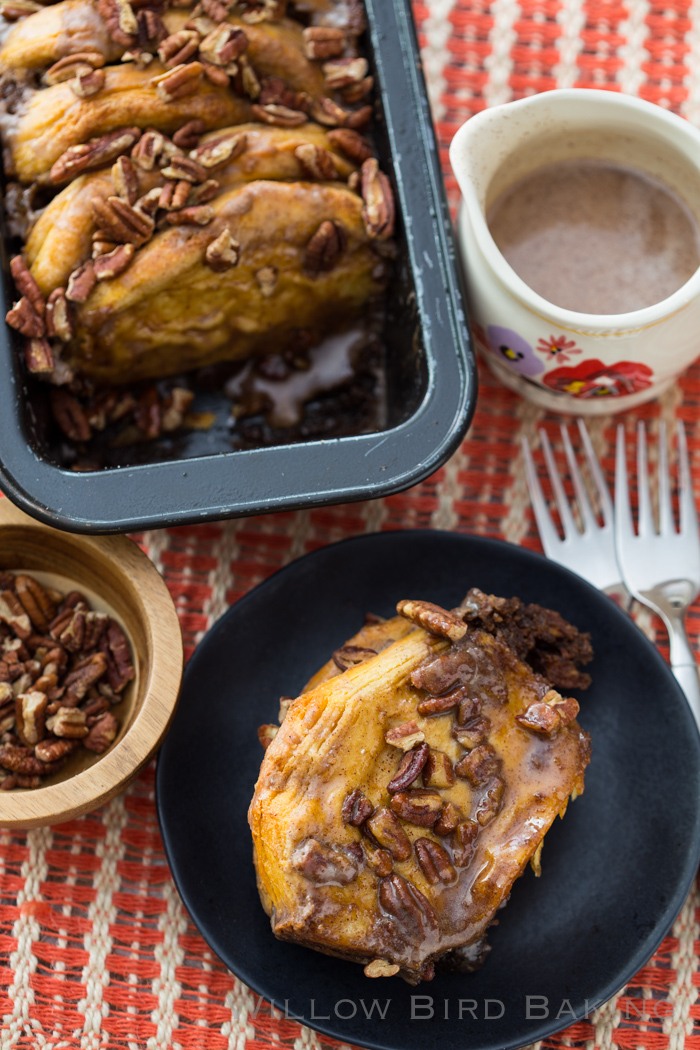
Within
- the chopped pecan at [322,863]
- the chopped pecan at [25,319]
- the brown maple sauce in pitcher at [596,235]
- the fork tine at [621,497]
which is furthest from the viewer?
the fork tine at [621,497]

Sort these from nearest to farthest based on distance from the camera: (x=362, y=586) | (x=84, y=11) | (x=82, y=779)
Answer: (x=82, y=779) < (x=84, y=11) < (x=362, y=586)

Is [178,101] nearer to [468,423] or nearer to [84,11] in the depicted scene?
[84,11]

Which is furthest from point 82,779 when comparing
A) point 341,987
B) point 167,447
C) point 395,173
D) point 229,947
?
point 395,173

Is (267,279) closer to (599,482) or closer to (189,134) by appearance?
(189,134)

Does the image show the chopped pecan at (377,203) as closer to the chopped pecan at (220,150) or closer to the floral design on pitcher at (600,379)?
the chopped pecan at (220,150)

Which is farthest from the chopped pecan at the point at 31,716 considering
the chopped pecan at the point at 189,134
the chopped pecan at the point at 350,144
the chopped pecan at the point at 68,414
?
the chopped pecan at the point at 350,144
